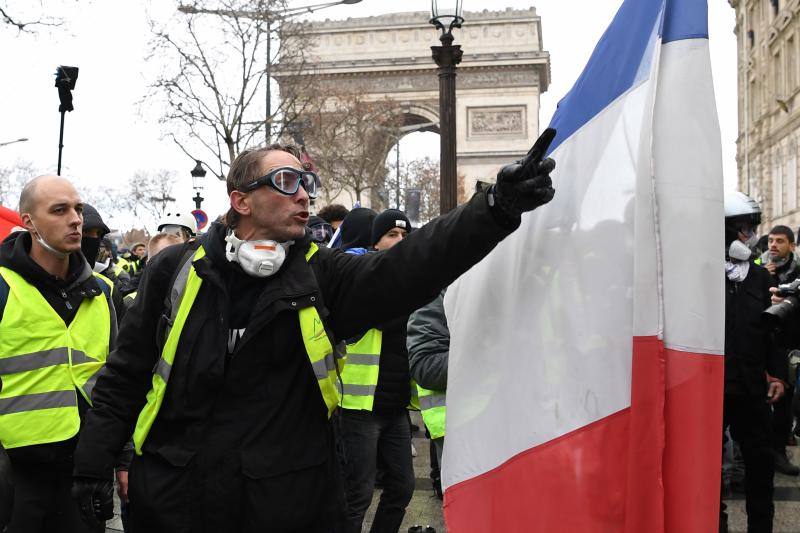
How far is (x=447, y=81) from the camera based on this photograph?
30.7 ft

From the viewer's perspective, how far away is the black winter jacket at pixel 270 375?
7.98ft

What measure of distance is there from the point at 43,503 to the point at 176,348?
1.35 metres

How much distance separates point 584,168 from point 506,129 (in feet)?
148

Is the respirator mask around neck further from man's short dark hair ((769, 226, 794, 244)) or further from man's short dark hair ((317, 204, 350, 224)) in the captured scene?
man's short dark hair ((769, 226, 794, 244))

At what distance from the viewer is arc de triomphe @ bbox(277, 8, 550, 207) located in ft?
152

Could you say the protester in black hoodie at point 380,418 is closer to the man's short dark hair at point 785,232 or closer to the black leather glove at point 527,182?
the black leather glove at point 527,182

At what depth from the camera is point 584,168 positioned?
2342 mm

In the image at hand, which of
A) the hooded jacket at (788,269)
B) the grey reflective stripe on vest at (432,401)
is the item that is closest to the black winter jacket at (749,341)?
the grey reflective stripe on vest at (432,401)

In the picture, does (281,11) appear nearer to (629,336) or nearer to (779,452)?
(779,452)

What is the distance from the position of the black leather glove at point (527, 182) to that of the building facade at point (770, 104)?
42.2 m

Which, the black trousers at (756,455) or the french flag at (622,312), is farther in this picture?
the black trousers at (756,455)

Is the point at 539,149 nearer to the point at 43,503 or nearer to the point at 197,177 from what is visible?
the point at 43,503

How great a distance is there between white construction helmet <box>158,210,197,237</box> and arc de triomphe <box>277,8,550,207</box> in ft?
126

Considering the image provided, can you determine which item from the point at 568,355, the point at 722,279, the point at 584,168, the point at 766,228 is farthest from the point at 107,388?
the point at 766,228
